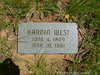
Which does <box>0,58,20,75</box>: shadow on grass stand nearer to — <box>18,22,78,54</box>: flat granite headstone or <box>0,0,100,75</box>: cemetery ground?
<box>0,0,100,75</box>: cemetery ground

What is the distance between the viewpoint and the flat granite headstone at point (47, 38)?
127 inches

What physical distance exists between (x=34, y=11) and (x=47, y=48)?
19.1 inches

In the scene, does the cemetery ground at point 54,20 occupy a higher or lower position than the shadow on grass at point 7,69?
higher

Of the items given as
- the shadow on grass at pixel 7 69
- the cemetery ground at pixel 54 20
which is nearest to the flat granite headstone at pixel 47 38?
the cemetery ground at pixel 54 20

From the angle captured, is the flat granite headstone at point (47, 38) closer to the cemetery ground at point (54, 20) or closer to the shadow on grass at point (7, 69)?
the cemetery ground at point (54, 20)

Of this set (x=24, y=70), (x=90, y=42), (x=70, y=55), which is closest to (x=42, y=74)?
(x=24, y=70)

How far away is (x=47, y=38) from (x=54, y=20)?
0.82ft

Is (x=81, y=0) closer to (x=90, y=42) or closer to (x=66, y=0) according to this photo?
(x=66, y=0)

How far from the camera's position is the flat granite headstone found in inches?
127

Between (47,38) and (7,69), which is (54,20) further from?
(7,69)

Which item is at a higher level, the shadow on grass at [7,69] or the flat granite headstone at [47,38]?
the flat granite headstone at [47,38]

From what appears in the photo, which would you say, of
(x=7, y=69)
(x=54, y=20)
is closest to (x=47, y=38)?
(x=54, y=20)

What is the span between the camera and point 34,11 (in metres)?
3.27

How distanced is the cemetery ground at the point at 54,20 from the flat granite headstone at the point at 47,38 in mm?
61
